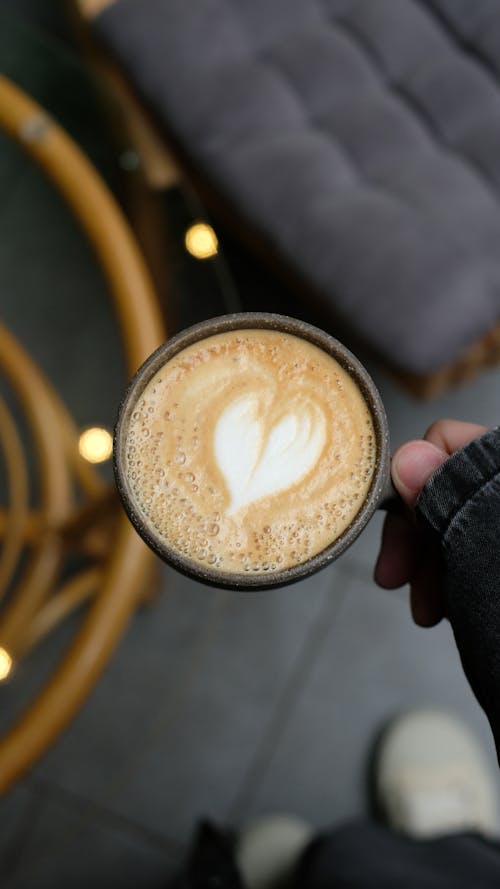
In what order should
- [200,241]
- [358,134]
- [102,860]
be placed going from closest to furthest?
1. [200,241]
2. [358,134]
3. [102,860]

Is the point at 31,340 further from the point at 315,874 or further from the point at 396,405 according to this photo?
the point at 315,874

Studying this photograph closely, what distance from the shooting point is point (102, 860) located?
1.35 m

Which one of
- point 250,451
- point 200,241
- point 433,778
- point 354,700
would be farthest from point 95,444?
point 433,778

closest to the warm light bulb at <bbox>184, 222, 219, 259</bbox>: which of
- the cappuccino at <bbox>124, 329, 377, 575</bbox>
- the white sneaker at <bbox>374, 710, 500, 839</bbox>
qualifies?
the cappuccino at <bbox>124, 329, 377, 575</bbox>

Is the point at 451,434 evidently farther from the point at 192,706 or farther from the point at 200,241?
the point at 192,706

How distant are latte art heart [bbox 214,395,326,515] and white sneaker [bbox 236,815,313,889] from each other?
31.6 inches

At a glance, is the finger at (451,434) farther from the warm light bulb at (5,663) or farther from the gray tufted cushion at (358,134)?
the warm light bulb at (5,663)

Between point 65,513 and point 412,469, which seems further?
point 65,513

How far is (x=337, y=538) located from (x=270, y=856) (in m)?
0.82

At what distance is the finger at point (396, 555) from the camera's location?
78 centimetres

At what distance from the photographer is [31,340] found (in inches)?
52.6

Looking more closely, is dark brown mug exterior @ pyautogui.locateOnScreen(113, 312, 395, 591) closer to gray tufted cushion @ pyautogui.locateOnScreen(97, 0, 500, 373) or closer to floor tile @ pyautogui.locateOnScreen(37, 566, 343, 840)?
gray tufted cushion @ pyautogui.locateOnScreen(97, 0, 500, 373)

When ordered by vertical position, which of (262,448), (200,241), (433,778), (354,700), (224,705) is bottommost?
(433,778)

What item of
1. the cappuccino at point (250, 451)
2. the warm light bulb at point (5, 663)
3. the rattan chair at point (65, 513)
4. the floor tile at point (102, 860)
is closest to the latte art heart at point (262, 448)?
the cappuccino at point (250, 451)
